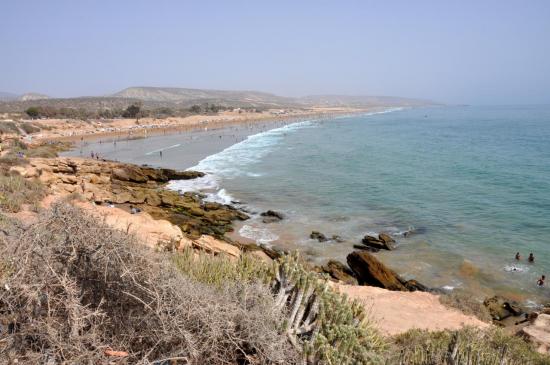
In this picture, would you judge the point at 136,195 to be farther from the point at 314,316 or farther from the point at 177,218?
the point at 314,316

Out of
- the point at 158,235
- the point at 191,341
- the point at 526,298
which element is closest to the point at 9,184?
the point at 158,235

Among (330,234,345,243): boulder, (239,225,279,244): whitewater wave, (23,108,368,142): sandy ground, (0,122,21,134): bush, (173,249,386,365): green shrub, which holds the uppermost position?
(173,249,386,365): green shrub

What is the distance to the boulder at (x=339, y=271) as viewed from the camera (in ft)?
45.6

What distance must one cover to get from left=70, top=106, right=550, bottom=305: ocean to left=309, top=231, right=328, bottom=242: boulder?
0.91ft

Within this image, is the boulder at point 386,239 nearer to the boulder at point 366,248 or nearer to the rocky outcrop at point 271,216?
the boulder at point 366,248

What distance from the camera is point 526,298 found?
13.3 m

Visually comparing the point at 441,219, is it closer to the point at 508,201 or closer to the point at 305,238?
the point at 508,201

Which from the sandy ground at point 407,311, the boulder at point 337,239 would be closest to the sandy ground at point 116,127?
the boulder at point 337,239

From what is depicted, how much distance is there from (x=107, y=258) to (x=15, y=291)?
88cm

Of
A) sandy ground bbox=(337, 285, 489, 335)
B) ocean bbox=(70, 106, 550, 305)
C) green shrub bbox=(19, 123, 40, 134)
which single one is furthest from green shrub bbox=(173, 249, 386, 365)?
green shrub bbox=(19, 123, 40, 134)

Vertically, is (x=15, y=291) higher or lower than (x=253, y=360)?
higher

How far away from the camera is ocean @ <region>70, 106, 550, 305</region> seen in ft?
52.0

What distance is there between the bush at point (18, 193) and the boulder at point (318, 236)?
1100 cm

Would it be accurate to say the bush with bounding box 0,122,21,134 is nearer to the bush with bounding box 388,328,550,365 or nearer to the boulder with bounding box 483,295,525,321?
the boulder with bounding box 483,295,525,321
